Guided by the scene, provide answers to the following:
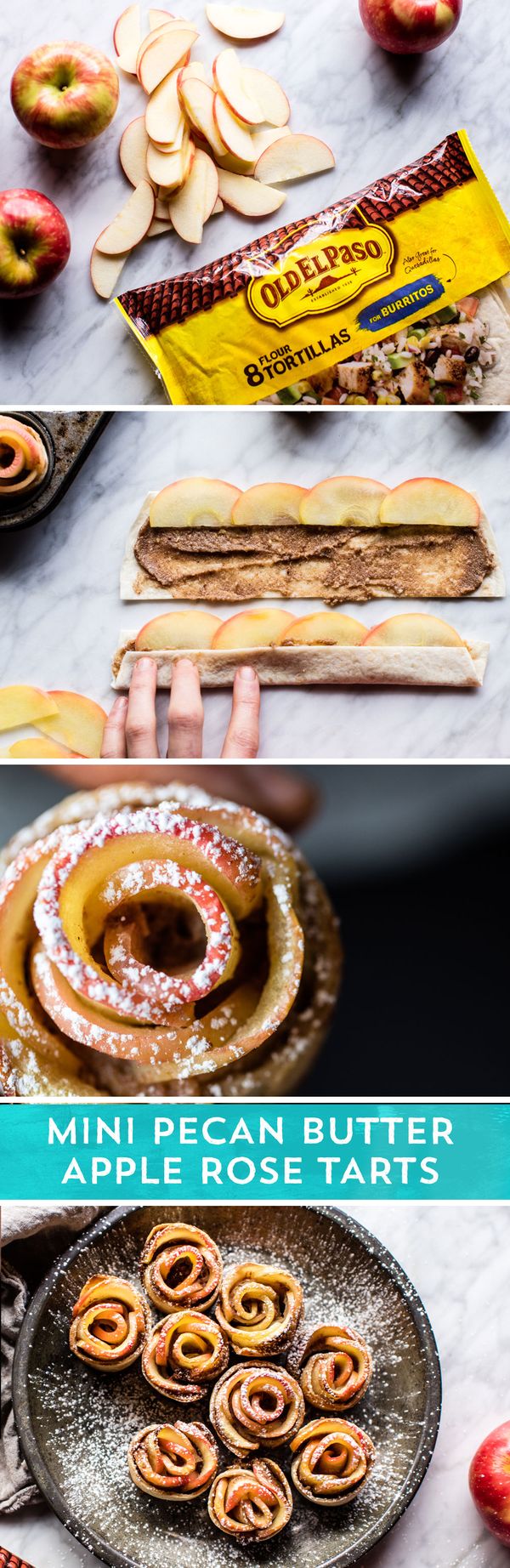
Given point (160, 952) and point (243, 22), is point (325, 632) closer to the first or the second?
point (160, 952)

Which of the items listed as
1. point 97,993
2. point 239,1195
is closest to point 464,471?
point 97,993

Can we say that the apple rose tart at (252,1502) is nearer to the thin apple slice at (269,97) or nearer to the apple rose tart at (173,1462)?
the apple rose tart at (173,1462)

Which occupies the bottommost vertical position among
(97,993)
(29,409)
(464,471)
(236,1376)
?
(236,1376)

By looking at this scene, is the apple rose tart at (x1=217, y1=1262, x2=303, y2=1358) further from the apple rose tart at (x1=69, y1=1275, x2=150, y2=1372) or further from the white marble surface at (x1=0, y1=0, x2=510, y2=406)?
the white marble surface at (x1=0, y1=0, x2=510, y2=406)

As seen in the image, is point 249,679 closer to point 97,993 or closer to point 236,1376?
point 97,993

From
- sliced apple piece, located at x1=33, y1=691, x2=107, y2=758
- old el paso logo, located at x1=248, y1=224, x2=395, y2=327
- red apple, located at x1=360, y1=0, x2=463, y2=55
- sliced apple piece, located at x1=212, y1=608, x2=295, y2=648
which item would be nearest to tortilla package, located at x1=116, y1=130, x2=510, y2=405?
old el paso logo, located at x1=248, y1=224, x2=395, y2=327
